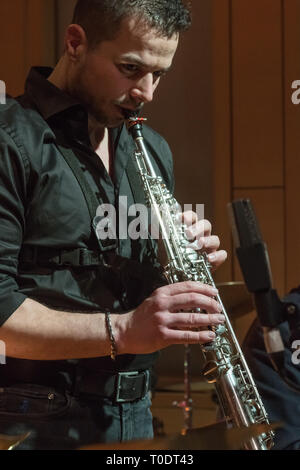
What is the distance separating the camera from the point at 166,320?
49.0 inches

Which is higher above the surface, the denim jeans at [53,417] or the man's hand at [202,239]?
the man's hand at [202,239]

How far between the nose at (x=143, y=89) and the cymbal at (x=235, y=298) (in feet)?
5.17

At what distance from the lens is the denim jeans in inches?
54.4

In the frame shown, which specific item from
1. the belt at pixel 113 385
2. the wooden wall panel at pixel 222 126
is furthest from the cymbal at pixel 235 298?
the belt at pixel 113 385

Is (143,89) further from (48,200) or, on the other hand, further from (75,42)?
(48,200)

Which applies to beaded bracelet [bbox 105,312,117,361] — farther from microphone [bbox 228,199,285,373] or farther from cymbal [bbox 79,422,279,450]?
cymbal [bbox 79,422,279,450]

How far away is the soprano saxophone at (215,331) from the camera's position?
140 cm

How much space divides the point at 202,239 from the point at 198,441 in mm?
856

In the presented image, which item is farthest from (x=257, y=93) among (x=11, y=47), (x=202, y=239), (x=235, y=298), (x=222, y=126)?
(x=202, y=239)

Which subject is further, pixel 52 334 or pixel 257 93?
pixel 257 93

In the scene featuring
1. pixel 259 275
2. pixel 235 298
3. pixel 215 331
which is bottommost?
pixel 235 298

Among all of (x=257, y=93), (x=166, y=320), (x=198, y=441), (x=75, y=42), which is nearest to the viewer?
(x=198, y=441)

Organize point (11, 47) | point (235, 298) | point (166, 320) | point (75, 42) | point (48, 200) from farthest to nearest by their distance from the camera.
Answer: point (11, 47), point (235, 298), point (75, 42), point (48, 200), point (166, 320)

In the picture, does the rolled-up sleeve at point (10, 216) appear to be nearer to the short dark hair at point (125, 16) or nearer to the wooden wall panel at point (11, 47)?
the short dark hair at point (125, 16)
